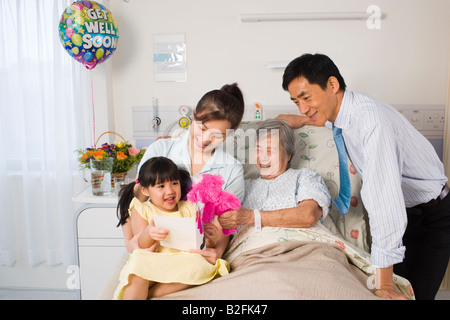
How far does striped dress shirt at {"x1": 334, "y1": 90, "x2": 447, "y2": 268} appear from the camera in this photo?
1.36m

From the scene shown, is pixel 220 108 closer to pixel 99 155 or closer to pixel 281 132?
pixel 281 132

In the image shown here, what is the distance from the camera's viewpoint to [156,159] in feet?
5.03

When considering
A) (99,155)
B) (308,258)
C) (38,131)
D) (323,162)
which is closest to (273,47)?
(323,162)

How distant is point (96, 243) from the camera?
2.01m

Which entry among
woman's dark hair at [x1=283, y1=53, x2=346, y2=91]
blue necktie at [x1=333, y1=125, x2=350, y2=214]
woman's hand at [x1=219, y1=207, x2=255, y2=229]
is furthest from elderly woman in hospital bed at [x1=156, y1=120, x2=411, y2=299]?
woman's dark hair at [x1=283, y1=53, x2=346, y2=91]

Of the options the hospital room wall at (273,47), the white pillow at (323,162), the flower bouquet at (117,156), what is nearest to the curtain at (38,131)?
the hospital room wall at (273,47)

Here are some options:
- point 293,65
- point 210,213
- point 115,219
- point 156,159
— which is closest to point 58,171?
point 115,219

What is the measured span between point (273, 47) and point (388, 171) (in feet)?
4.50

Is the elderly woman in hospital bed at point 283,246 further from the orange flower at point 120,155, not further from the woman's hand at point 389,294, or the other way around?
the orange flower at point 120,155

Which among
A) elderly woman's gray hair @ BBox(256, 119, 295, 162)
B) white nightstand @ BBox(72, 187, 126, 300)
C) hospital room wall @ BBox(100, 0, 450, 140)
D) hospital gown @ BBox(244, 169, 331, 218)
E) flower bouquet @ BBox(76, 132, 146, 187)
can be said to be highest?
hospital room wall @ BBox(100, 0, 450, 140)

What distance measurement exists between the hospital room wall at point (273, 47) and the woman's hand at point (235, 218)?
3.56 ft

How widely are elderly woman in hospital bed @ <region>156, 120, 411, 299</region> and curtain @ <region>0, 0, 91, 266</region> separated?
4.32 ft

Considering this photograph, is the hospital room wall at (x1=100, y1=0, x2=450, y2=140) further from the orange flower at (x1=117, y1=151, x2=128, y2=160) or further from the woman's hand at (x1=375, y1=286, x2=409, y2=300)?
the woman's hand at (x1=375, y1=286, x2=409, y2=300)

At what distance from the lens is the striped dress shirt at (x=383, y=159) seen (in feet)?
4.45
